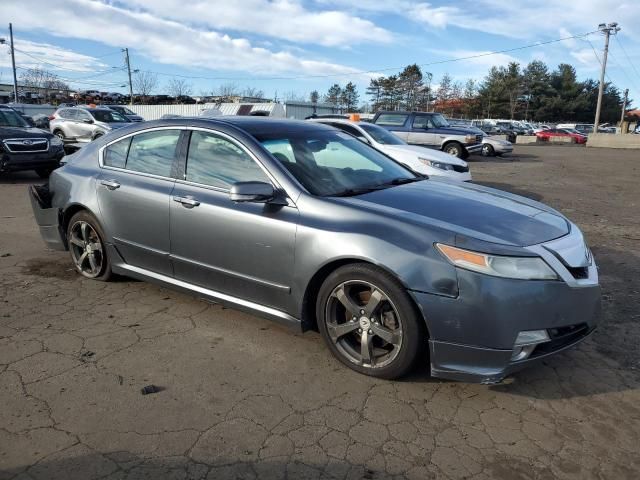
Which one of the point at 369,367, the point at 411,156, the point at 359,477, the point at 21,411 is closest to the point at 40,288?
the point at 21,411

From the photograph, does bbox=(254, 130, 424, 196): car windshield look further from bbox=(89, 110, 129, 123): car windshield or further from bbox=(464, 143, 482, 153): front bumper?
bbox=(89, 110, 129, 123): car windshield

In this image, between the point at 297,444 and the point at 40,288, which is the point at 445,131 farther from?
the point at 297,444

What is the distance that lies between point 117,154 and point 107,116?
14.7 m

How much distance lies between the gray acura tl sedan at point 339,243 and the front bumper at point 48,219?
13.2 inches

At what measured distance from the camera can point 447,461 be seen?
8.32 ft

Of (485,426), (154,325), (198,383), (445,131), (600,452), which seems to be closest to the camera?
(600,452)

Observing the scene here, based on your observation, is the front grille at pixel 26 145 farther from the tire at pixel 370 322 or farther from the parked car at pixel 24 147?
the tire at pixel 370 322

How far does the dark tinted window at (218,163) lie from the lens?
3.76m

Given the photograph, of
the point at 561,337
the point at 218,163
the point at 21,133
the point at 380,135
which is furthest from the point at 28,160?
the point at 561,337

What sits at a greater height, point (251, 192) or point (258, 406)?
point (251, 192)

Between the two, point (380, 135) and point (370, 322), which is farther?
point (380, 135)

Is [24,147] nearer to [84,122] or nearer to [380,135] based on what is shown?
[84,122]

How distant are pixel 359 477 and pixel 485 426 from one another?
84cm

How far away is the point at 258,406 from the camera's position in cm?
297
